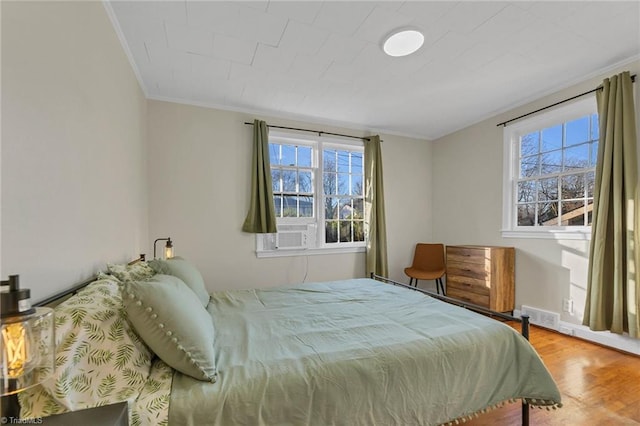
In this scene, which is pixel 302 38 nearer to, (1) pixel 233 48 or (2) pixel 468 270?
(1) pixel 233 48

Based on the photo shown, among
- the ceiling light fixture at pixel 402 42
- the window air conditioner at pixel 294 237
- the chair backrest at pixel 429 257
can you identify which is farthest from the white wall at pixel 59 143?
the chair backrest at pixel 429 257

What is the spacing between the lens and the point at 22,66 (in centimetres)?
97

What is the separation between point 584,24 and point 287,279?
12.0ft

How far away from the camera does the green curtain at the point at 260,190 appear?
3.40m

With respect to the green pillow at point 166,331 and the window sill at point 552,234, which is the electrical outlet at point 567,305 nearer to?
the window sill at point 552,234

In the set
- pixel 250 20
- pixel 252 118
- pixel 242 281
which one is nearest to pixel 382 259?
pixel 242 281

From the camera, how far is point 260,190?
3.41 meters

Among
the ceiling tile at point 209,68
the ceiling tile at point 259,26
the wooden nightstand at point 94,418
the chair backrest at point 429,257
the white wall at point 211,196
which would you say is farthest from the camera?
the chair backrest at point 429,257

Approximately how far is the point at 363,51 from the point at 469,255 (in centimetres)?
263

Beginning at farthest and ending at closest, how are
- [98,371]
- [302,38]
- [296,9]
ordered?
[302,38] → [296,9] → [98,371]

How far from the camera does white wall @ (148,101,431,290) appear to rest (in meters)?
3.13

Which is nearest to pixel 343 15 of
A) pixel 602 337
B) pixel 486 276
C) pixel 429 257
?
pixel 486 276

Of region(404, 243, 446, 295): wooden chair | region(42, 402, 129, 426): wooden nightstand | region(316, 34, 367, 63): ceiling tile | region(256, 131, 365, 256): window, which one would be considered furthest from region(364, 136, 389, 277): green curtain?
region(42, 402, 129, 426): wooden nightstand

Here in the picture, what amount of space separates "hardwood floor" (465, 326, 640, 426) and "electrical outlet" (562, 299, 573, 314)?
10.8 inches
